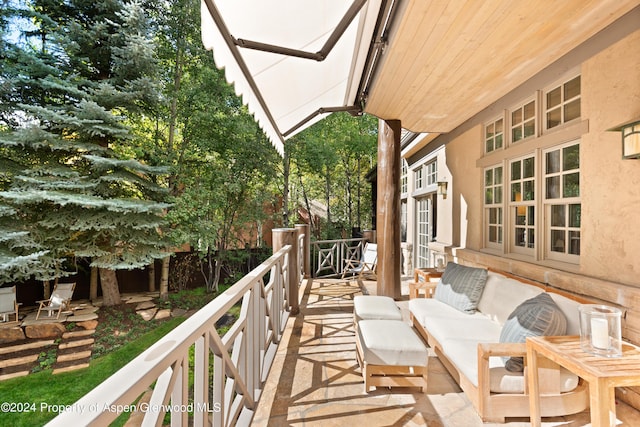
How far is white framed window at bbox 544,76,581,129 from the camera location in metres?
2.81

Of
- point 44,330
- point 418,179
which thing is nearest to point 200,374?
point 418,179

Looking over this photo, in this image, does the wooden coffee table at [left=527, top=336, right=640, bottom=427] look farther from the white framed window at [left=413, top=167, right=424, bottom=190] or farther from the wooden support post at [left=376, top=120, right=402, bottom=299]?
the white framed window at [left=413, top=167, right=424, bottom=190]

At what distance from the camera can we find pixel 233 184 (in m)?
9.84

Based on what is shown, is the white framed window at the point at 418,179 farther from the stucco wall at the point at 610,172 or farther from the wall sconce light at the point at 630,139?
the wall sconce light at the point at 630,139

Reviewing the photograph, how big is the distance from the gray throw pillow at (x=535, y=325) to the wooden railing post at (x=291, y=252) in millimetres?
2496

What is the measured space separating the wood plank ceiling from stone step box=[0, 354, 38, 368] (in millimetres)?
8805

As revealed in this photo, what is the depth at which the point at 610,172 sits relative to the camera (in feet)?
7.66

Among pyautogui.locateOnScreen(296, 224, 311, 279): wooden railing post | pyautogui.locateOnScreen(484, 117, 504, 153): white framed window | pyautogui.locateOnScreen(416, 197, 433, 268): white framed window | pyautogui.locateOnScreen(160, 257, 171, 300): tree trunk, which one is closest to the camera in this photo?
pyautogui.locateOnScreen(484, 117, 504, 153): white framed window

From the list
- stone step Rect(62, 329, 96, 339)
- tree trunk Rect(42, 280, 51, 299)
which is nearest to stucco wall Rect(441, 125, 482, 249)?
stone step Rect(62, 329, 96, 339)

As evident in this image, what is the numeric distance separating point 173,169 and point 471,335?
27.3 feet

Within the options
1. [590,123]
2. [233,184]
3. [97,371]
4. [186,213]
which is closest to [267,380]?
[590,123]

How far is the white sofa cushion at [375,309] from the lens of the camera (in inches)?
117

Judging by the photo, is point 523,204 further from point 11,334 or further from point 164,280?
point 11,334

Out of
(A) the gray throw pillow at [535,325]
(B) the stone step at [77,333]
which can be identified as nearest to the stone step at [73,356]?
(B) the stone step at [77,333]
